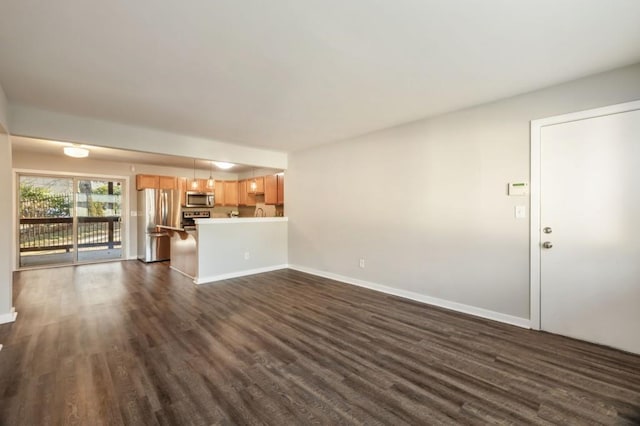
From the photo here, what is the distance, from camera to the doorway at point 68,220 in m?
5.94

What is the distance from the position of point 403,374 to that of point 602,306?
6.59 feet

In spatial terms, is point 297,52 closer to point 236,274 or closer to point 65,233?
point 236,274

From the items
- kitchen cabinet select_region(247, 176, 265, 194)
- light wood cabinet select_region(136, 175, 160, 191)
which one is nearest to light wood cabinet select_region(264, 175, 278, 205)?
kitchen cabinet select_region(247, 176, 265, 194)

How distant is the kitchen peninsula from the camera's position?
4824 mm

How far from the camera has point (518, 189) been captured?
2.98m

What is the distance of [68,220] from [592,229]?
29.4ft

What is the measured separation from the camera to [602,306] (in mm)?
2549

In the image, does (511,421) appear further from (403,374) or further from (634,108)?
(634,108)

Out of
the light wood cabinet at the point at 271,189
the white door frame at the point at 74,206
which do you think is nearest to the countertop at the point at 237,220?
the light wood cabinet at the point at 271,189

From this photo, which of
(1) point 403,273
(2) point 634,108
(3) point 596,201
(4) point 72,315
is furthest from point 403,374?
(4) point 72,315

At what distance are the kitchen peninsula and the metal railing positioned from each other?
205 cm

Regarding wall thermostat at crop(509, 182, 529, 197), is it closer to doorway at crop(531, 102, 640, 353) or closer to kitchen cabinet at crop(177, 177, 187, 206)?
doorway at crop(531, 102, 640, 353)

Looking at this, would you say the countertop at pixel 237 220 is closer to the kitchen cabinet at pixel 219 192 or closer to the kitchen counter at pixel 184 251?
the kitchen counter at pixel 184 251

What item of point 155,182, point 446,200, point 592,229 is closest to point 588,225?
point 592,229
